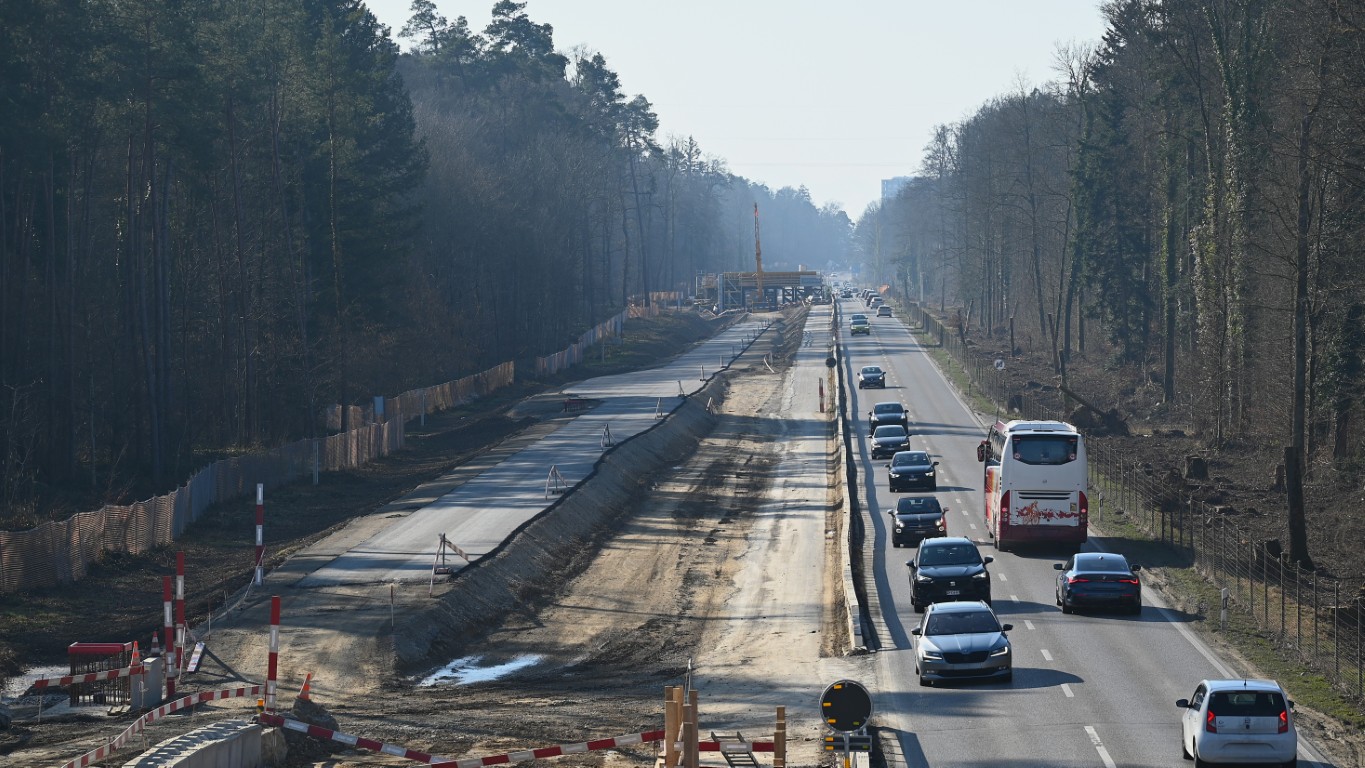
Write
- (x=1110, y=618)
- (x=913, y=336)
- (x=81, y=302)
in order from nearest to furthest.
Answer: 1. (x=1110, y=618)
2. (x=81, y=302)
3. (x=913, y=336)

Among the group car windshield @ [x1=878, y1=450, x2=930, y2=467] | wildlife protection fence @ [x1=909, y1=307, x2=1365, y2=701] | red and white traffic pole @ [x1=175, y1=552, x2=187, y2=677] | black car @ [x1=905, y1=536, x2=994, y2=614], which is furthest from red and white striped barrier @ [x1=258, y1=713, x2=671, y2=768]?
car windshield @ [x1=878, y1=450, x2=930, y2=467]

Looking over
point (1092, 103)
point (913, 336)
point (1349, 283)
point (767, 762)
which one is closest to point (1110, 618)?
point (767, 762)

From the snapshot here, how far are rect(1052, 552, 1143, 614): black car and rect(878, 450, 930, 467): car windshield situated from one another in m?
22.2

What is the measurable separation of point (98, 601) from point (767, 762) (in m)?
20.8

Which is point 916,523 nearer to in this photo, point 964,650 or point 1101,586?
point 1101,586

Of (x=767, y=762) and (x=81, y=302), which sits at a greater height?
(x=81, y=302)

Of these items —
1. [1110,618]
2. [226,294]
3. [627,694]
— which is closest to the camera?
[627,694]

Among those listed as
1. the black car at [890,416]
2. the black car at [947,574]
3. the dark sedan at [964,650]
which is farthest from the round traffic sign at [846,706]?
the black car at [890,416]

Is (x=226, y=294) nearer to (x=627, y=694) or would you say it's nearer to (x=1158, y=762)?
(x=627, y=694)

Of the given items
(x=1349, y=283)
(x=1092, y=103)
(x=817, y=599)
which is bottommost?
(x=817, y=599)

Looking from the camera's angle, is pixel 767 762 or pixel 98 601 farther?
pixel 98 601

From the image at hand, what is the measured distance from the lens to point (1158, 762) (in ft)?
65.0

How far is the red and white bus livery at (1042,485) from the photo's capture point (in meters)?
38.4

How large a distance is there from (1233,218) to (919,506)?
22.9m
